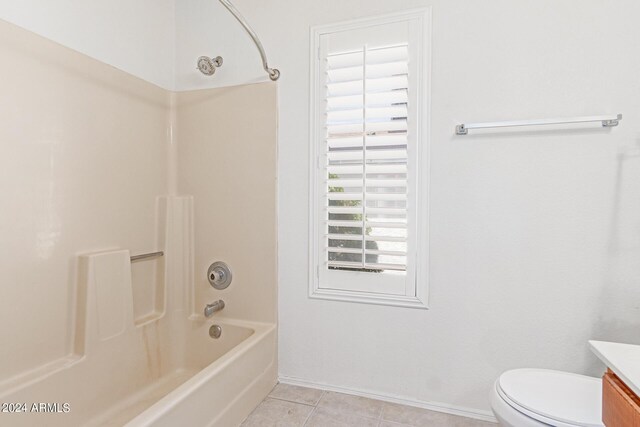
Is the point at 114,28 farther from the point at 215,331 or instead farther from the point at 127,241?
the point at 215,331

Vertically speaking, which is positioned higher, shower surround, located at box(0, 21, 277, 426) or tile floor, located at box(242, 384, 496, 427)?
shower surround, located at box(0, 21, 277, 426)

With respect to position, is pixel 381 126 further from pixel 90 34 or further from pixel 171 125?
pixel 90 34

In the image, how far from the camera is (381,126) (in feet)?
5.79

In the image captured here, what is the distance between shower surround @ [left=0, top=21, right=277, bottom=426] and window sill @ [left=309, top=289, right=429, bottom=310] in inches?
12.5

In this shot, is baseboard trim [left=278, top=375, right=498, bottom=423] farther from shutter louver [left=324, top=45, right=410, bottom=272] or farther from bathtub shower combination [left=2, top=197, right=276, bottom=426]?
shutter louver [left=324, top=45, right=410, bottom=272]

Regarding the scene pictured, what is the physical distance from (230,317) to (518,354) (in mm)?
1535

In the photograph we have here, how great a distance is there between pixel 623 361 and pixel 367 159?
1245mm

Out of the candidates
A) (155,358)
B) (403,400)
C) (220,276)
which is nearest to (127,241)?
(220,276)

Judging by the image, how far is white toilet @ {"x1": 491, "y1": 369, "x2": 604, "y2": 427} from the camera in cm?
111

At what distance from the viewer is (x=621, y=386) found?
0.90 m

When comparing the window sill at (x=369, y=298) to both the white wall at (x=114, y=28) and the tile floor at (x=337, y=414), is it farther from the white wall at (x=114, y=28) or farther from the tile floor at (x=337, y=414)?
the white wall at (x=114, y=28)

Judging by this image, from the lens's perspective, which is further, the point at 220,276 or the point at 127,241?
the point at 220,276

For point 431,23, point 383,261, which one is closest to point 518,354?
point 383,261

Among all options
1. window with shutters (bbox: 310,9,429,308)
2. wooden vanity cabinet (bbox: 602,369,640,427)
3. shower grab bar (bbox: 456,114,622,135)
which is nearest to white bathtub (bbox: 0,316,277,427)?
window with shutters (bbox: 310,9,429,308)
